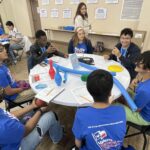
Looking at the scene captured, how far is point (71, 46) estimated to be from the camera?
8.28 ft

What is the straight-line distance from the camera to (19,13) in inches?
239

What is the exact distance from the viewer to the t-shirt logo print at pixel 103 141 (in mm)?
870

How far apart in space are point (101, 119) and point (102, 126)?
0.04 metres

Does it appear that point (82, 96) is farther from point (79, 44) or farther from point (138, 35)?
point (138, 35)

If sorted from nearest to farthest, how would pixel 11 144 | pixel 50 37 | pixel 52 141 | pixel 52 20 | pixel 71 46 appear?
1. pixel 11 144
2. pixel 52 141
3. pixel 71 46
4. pixel 52 20
5. pixel 50 37

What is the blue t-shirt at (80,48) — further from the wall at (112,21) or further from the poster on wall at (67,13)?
the poster on wall at (67,13)

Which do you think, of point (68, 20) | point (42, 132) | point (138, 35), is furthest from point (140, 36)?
point (42, 132)

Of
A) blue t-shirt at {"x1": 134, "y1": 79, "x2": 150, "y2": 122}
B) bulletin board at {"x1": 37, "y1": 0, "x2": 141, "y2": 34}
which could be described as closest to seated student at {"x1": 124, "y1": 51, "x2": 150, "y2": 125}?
blue t-shirt at {"x1": 134, "y1": 79, "x2": 150, "y2": 122}

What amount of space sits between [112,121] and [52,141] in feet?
3.45

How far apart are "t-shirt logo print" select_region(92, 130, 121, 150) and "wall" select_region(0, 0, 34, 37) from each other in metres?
5.89

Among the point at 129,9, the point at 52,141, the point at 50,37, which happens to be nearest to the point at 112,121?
the point at 52,141

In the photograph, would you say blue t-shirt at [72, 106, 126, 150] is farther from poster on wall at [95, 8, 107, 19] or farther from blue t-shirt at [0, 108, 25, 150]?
poster on wall at [95, 8, 107, 19]

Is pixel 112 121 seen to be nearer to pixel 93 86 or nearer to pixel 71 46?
pixel 93 86

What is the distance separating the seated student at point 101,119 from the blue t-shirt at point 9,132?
1.33ft
